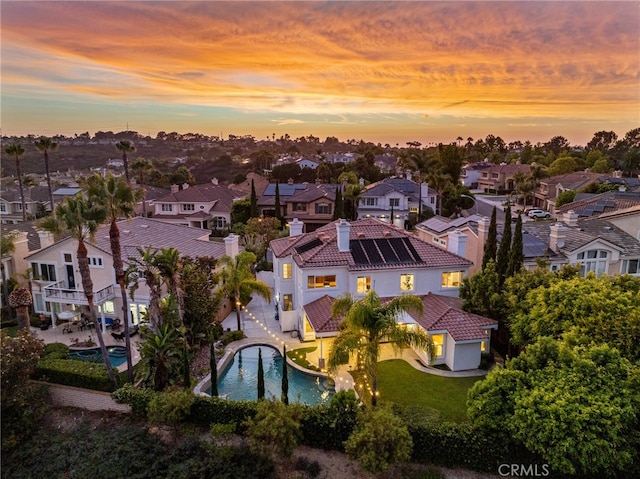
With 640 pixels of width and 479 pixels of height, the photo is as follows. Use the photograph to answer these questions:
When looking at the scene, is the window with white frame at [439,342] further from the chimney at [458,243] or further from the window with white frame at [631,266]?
the window with white frame at [631,266]

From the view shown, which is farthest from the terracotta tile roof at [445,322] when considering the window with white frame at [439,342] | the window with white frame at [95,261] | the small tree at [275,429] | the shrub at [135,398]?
the window with white frame at [95,261]

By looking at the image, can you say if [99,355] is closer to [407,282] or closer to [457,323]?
[407,282]

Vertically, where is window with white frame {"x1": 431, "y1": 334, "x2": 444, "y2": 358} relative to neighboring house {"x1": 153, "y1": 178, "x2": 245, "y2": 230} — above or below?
below

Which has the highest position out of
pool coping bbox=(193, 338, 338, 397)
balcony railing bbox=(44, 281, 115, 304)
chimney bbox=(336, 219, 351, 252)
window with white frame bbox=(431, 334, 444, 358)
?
chimney bbox=(336, 219, 351, 252)

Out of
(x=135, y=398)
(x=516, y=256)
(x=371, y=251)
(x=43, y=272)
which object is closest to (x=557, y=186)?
(x=516, y=256)

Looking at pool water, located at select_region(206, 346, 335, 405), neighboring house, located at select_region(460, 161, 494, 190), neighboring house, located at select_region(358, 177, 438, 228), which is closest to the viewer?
pool water, located at select_region(206, 346, 335, 405)

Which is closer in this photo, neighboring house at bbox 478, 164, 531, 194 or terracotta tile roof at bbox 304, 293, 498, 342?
terracotta tile roof at bbox 304, 293, 498, 342

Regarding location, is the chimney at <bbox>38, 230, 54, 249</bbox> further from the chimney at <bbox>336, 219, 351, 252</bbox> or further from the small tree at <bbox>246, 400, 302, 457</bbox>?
the small tree at <bbox>246, 400, 302, 457</bbox>

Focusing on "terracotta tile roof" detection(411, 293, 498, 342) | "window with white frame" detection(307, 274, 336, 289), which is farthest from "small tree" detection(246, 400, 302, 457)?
"window with white frame" detection(307, 274, 336, 289)
